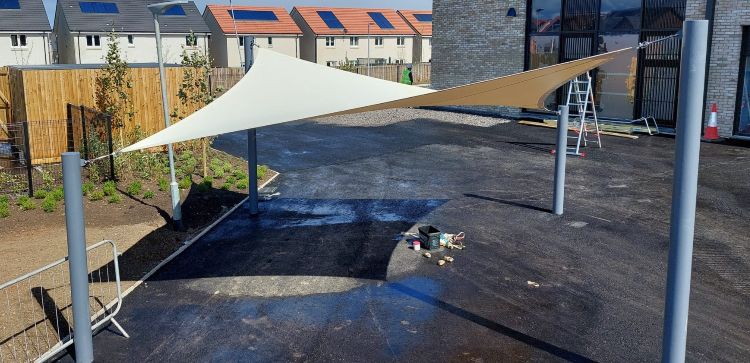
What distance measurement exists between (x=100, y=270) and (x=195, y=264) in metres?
1.21

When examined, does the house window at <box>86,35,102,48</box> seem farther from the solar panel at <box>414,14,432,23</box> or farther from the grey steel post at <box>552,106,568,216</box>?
the grey steel post at <box>552,106,568,216</box>

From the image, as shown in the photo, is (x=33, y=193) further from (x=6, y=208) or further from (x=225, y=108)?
(x=225, y=108)

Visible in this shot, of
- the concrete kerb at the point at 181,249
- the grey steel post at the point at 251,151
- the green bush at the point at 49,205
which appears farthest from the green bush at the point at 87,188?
the grey steel post at the point at 251,151

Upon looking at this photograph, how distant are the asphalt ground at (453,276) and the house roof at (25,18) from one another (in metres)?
37.3

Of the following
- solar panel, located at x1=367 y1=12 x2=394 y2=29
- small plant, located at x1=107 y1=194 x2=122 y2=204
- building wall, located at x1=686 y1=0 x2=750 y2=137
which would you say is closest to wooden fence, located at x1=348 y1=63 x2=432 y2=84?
solar panel, located at x1=367 y1=12 x2=394 y2=29

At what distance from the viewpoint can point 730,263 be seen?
28.5 ft

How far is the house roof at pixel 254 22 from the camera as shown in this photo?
175ft

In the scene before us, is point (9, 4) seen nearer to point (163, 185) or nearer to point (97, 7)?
point (97, 7)

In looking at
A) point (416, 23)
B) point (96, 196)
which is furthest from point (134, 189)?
point (416, 23)

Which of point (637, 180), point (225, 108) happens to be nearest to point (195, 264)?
point (225, 108)

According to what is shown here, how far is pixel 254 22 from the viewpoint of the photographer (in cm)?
5447

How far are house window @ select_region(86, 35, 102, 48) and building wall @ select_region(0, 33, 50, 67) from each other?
262 centimetres

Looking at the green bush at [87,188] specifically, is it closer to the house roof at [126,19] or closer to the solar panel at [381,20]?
the house roof at [126,19]

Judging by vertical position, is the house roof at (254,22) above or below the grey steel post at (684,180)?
above
